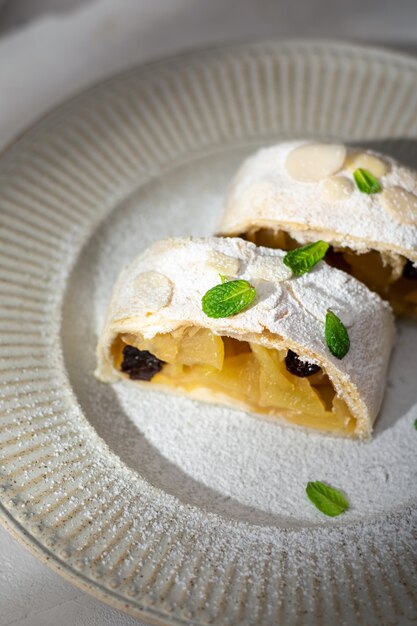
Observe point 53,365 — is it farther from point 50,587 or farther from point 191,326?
Answer: point 50,587

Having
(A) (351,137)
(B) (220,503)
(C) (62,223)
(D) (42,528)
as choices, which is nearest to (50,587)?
(D) (42,528)

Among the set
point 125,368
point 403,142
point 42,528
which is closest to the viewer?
point 42,528

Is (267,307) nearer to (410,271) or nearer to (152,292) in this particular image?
(152,292)

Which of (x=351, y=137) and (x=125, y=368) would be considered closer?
(x=125, y=368)

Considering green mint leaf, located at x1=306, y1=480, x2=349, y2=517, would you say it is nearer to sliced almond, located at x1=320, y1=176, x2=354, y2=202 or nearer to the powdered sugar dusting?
the powdered sugar dusting

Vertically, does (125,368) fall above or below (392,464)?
above

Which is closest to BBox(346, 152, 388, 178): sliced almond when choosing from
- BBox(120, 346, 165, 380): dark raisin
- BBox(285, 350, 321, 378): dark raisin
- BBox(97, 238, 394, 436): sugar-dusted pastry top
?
BBox(97, 238, 394, 436): sugar-dusted pastry top

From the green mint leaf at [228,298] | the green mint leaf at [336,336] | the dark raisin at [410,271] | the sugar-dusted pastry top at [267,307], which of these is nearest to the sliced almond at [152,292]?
the sugar-dusted pastry top at [267,307]
